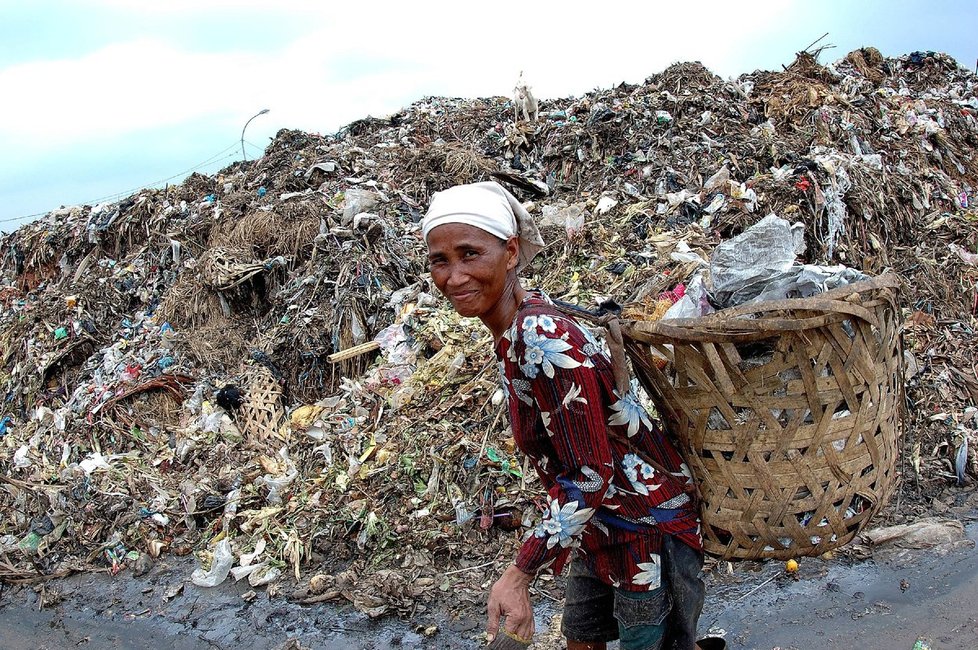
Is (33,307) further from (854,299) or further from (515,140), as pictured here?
(854,299)

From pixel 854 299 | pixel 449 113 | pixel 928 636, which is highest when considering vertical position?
pixel 449 113

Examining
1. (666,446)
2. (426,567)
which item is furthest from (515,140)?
(666,446)

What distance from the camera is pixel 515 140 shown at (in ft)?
26.3

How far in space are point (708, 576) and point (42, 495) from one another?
430cm

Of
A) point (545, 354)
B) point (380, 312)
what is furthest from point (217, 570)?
point (545, 354)

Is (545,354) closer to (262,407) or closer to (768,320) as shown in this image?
(768,320)

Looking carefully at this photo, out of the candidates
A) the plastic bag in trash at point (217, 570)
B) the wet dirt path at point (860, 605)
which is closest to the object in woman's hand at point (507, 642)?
the wet dirt path at point (860, 605)

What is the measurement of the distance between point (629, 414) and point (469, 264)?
462 mm

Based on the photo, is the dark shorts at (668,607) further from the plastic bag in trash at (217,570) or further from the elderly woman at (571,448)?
the plastic bag in trash at (217,570)

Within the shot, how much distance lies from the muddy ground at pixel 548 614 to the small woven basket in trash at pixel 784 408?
1.63 metres

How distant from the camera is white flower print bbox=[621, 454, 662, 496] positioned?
1.55 meters

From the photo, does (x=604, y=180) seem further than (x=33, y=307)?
No

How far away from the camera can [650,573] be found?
1.60 metres

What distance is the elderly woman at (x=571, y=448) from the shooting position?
1.42 m
